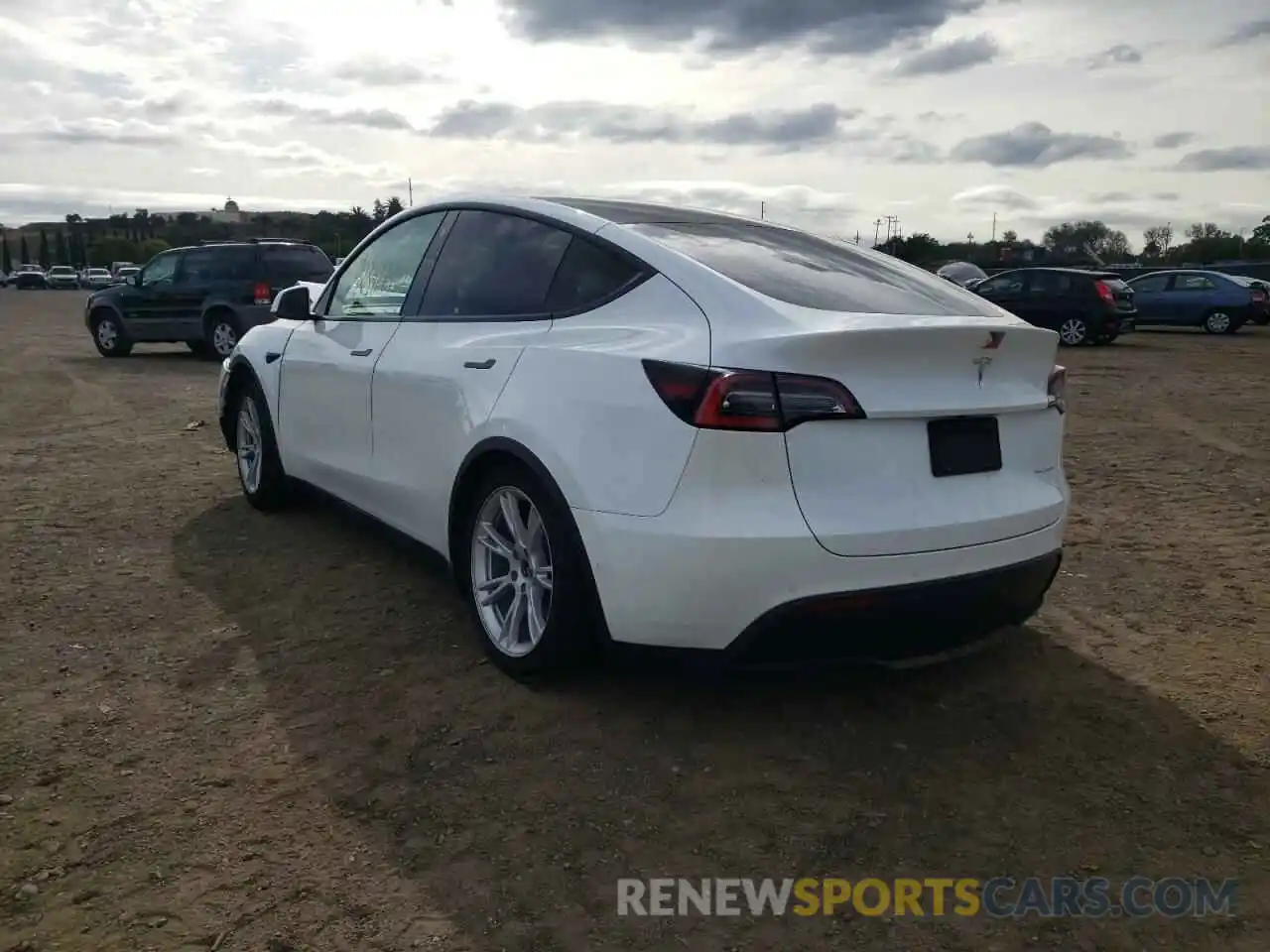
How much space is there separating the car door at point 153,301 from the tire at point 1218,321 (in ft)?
69.6

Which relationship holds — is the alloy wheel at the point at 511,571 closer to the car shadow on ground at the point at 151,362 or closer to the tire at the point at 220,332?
the car shadow on ground at the point at 151,362

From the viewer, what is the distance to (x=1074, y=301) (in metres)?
20.4

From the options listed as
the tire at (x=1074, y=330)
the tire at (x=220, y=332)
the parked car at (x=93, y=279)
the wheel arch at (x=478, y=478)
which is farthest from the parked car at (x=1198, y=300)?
the parked car at (x=93, y=279)

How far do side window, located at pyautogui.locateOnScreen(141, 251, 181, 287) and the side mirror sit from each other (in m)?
12.7

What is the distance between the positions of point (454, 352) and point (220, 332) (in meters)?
13.6

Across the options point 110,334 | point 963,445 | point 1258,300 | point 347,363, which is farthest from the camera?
point 1258,300

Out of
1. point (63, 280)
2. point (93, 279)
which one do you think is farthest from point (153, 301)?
point (63, 280)

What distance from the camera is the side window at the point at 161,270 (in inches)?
668

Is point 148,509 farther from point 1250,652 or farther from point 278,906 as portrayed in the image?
point 1250,652

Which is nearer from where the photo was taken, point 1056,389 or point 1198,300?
point 1056,389

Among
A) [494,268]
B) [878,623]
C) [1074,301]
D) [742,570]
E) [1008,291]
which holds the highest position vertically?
[1008,291]

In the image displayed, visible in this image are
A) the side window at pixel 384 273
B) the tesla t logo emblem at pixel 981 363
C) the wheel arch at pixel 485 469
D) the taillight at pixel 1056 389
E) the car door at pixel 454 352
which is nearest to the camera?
the tesla t logo emblem at pixel 981 363

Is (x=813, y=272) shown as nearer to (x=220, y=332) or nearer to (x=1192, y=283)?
(x=220, y=332)

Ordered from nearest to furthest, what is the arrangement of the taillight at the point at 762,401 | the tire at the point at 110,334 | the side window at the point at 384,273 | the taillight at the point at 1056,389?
the taillight at the point at 762,401 < the taillight at the point at 1056,389 < the side window at the point at 384,273 < the tire at the point at 110,334
